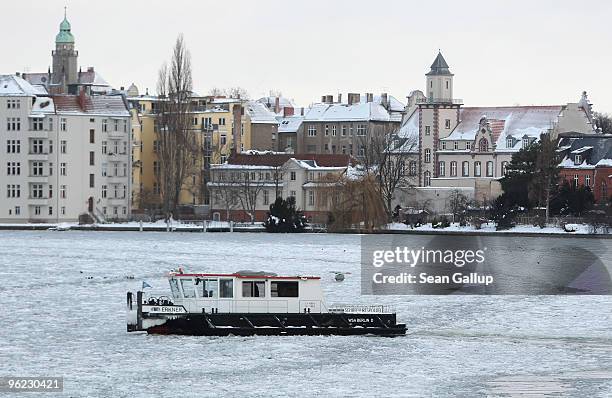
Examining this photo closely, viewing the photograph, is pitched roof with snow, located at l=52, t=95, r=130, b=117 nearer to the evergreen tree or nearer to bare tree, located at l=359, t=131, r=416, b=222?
bare tree, located at l=359, t=131, r=416, b=222

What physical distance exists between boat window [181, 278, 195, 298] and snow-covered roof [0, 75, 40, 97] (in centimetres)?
8060

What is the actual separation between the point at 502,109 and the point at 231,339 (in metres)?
97.2

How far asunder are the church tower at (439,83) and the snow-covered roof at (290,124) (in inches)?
848

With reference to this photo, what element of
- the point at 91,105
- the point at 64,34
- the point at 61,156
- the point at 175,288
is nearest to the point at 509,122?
the point at 91,105

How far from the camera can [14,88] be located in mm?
119625

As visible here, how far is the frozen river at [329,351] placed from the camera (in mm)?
31750

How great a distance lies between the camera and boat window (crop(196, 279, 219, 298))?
40.6 m

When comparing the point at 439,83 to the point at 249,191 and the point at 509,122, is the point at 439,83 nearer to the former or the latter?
the point at 509,122

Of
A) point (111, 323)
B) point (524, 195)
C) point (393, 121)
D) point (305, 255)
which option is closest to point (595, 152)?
point (524, 195)

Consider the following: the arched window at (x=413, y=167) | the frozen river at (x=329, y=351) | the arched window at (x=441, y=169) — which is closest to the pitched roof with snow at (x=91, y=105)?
the arched window at (x=413, y=167)

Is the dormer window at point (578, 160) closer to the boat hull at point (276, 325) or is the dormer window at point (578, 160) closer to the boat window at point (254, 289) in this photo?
the boat hull at point (276, 325)

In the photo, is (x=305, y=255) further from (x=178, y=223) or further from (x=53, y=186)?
(x=53, y=186)

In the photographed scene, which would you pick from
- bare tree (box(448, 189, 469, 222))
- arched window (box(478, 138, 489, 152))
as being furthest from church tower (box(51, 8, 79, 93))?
bare tree (box(448, 189, 469, 222))

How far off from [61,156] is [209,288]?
263 ft
